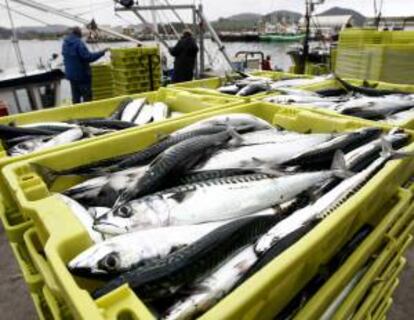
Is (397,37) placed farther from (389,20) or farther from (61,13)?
(389,20)

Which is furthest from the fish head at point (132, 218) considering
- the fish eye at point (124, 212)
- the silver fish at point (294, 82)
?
the silver fish at point (294, 82)

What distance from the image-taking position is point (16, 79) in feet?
20.0

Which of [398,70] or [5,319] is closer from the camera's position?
[5,319]

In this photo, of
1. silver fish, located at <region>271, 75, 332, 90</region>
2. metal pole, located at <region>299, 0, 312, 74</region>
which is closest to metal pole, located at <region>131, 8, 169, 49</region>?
metal pole, located at <region>299, 0, 312, 74</region>

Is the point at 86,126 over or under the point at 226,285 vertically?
over

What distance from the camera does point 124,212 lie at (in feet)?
4.04

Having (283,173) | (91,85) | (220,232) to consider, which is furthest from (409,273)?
(91,85)

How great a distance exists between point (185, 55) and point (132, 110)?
4144mm

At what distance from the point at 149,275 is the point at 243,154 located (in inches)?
36.2

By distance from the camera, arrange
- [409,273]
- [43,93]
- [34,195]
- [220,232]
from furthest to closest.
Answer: [43,93], [409,273], [34,195], [220,232]

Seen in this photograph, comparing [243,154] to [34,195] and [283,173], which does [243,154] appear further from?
[34,195]

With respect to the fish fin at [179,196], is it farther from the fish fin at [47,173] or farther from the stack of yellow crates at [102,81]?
the stack of yellow crates at [102,81]

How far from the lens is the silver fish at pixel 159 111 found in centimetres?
252

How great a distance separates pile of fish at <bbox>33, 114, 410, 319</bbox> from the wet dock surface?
4.42ft
